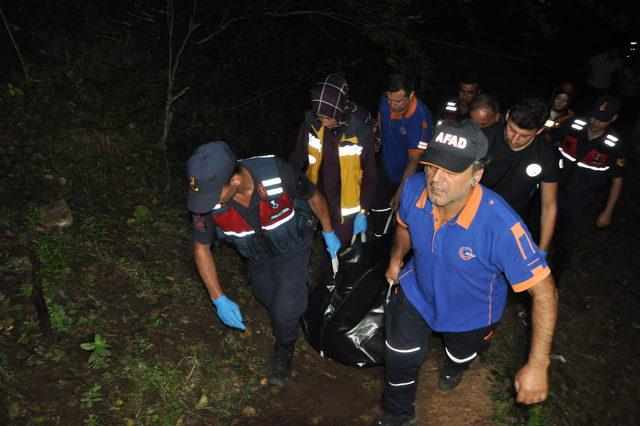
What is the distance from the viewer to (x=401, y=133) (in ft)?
14.5

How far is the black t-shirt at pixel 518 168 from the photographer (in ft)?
11.1

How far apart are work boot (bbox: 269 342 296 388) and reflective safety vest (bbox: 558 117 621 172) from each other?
311 centimetres

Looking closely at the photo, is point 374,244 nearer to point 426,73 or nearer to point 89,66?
point 426,73

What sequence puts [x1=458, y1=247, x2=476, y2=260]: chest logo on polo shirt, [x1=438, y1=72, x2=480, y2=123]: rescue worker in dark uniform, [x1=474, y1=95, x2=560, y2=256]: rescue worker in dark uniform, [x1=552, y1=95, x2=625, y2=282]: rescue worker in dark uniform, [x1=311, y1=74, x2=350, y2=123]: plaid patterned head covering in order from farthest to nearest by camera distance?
[x1=438, y1=72, x2=480, y2=123]: rescue worker in dark uniform → [x1=552, y1=95, x2=625, y2=282]: rescue worker in dark uniform → [x1=311, y1=74, x2=350, y2=123]: plaid patterned head covering → [x1=474, y1=95, x2=560, y2=256]: rescue worker in dark uniform → [x1=458, y1=247, x2=476, y2=260]: chest logo on polo shirt

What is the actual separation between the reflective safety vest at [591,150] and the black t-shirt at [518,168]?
3.03 feet

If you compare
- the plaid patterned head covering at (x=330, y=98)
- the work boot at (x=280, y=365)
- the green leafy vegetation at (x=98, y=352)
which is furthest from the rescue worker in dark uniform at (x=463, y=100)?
the green leafy vegetation at (x=98, y=352)

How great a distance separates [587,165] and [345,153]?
7.53ft

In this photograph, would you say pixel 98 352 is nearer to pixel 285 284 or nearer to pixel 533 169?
pixel 285 284

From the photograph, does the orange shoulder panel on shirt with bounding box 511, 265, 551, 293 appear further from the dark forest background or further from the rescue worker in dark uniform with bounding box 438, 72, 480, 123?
the rescue worker in dark uniform with bounding box 438, 72, 480, 123

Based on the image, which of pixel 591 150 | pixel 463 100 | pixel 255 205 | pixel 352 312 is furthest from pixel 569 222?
pixel 255 205

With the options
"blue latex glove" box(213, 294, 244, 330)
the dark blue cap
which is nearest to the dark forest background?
"blue latex glove" box(213, 294, 244, 330)

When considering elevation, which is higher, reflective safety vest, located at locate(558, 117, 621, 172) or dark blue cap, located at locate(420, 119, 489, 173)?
dark blue cap, located at locate(420, 119, 489, 173)

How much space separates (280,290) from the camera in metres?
3.14

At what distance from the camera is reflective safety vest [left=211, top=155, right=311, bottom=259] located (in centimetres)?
284
